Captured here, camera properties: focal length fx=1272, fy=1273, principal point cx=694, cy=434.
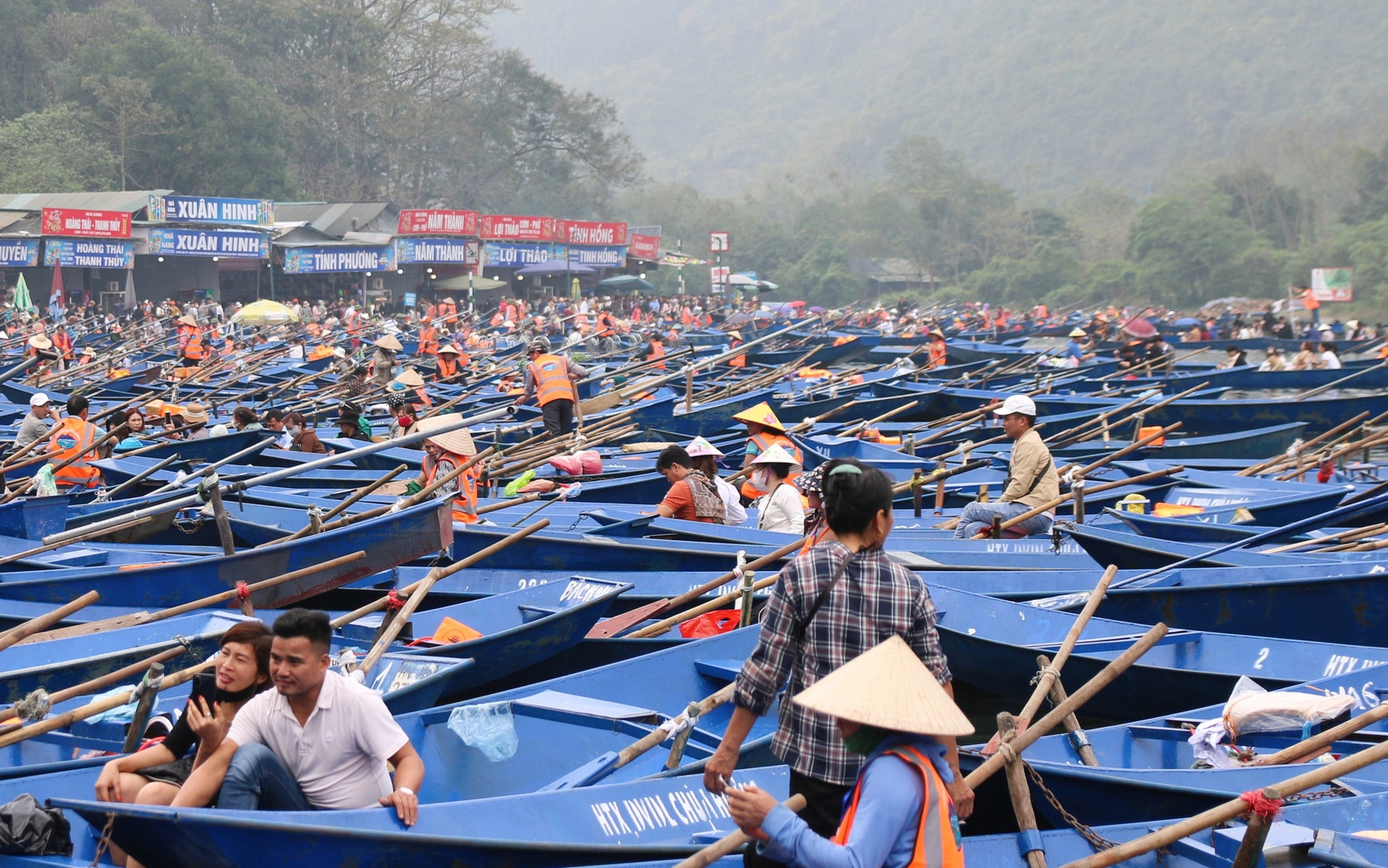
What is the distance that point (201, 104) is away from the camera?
4728 cm

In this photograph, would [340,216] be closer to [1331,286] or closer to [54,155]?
[54,155]

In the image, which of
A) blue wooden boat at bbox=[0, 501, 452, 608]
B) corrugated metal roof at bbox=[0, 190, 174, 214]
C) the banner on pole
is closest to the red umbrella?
the banner on pole

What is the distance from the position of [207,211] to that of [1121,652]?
35.1 m

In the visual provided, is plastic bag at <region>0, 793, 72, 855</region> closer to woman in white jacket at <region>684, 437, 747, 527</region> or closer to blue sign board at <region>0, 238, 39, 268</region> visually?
woman in white jacket at <region>684, 437, 747, 527</region>

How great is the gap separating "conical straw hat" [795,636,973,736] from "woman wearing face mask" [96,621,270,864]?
217 cm

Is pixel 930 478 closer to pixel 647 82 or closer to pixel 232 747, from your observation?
pixel 232 747

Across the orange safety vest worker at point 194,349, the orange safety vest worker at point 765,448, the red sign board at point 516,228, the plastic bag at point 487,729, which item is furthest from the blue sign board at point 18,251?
the plastic bag at point 487,729

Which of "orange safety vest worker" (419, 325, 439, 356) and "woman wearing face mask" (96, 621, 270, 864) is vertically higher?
"orange safety vest worker" (419, 325, 439, 356)

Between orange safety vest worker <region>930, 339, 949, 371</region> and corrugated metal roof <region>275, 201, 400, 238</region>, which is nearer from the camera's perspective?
orange safety vest worker <region>930, 339, 949, 371</region>

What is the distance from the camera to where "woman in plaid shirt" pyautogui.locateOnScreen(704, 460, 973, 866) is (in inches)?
137

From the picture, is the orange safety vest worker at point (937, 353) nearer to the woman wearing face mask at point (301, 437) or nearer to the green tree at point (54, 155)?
the woman wearing face mask at point (301, 437)

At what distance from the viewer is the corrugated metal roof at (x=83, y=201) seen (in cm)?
3641

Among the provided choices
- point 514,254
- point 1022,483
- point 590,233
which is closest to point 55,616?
point 1022,483

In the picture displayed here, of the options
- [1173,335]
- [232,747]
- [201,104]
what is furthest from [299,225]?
[232,747]
